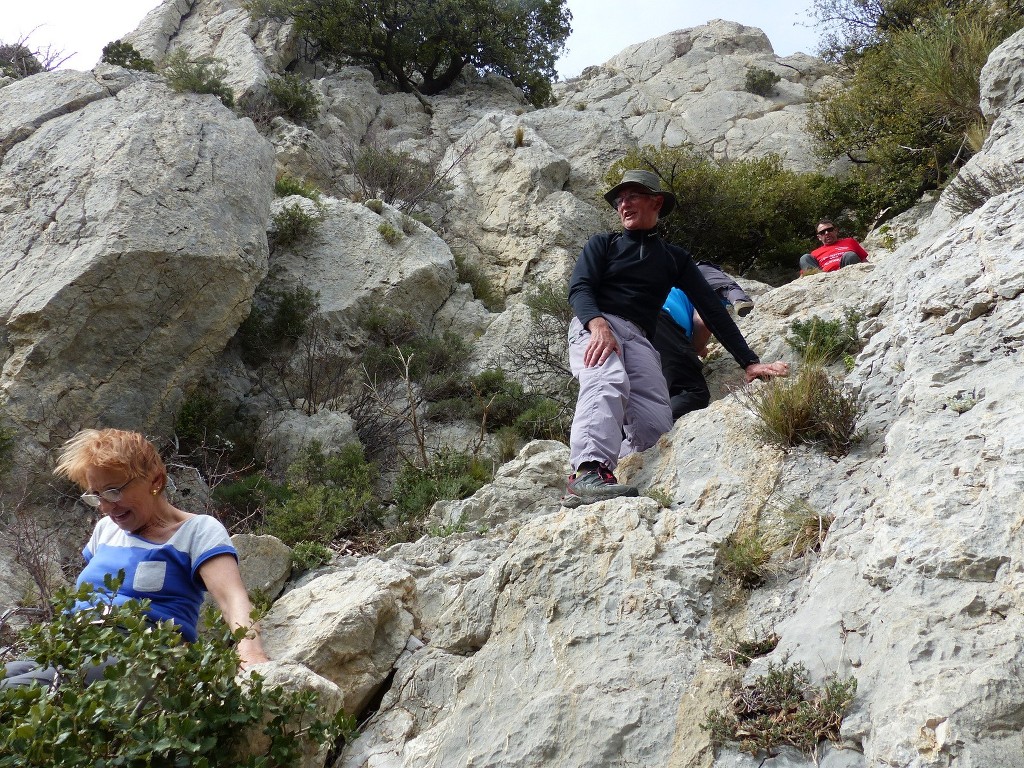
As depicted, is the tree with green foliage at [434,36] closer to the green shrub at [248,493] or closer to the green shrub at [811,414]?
the green shrub at [248,493]

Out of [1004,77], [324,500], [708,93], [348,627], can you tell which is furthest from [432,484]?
[708,93]

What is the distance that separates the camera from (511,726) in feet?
9.16

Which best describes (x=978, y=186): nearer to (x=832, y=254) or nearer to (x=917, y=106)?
(x=832, y=254)

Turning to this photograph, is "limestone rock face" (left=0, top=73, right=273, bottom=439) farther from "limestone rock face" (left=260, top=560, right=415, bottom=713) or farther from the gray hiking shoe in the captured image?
the gray hiking shoe

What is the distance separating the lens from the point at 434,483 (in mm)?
5953

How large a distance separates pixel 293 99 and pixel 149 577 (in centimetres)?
1308

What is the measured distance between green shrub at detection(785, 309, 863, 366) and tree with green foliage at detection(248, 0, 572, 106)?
15.2m

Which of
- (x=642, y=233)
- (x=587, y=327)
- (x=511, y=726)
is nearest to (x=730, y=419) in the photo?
(x=587, y=327)

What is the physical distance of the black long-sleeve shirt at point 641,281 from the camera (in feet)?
16.2

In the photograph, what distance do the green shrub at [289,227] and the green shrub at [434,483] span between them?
4.37 metres

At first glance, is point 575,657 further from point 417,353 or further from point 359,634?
point 417,353

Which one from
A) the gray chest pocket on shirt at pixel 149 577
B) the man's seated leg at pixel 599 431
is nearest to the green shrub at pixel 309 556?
the gray chest pocket on shirt at pixel 149 577

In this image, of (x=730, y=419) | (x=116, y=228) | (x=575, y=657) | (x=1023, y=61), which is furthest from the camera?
(x=116, y=228)

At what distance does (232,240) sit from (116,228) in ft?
3.34
